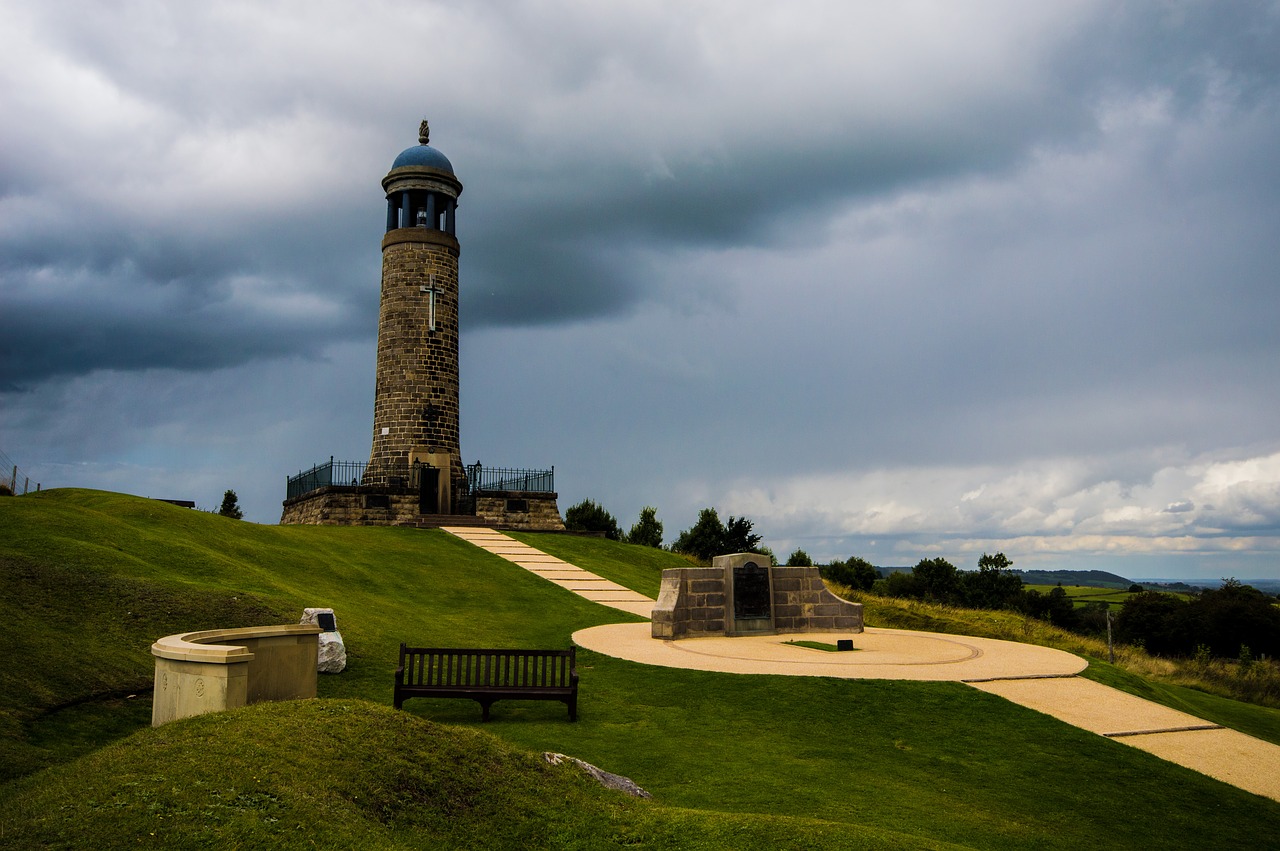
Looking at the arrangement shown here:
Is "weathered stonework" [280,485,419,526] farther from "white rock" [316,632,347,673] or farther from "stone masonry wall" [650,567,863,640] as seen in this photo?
"white rock" [316,632,347,673]

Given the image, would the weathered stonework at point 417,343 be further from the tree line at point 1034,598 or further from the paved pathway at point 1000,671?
the paved pathway at point 1000,671

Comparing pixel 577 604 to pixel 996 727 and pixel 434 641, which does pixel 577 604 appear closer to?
pixel 434 641

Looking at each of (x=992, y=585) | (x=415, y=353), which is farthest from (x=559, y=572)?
(x=992, y=585)

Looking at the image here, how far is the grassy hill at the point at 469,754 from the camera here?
6336mm

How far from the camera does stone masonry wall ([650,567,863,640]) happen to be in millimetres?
19484

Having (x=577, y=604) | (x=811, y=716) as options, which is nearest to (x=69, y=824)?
(x=811, y=716)

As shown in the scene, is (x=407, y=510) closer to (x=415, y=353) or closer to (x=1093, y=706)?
(x=415, y=353)

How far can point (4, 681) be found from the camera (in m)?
10.3

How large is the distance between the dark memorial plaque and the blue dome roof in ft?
89.4

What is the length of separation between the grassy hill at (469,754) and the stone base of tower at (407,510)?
1571 cm

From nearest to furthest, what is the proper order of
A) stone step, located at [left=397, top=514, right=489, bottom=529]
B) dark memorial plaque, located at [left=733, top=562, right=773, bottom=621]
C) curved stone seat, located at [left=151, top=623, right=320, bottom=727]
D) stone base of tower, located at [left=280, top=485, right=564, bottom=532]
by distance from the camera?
1. curved stone seat, located at [left=151, top=623, right=320, bottom=727]
2. dark memorial plaque, located at [left=733, top=562, right=773, bottom=621]
3. stone base of tower, located at [left=280, top=485, right=564, bottom=532]
4. stone step, located at [left=397, top=514, right=489, bottom=529]

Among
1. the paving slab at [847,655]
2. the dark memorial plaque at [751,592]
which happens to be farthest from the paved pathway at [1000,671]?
the dark memorial plaque at [751,592]

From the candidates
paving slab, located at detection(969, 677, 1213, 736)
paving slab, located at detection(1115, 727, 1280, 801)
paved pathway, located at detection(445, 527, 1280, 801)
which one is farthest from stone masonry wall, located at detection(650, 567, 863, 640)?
paving slab, located at detection(1115, 727, 1280, 801)

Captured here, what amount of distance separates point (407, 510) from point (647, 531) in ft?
59.8
